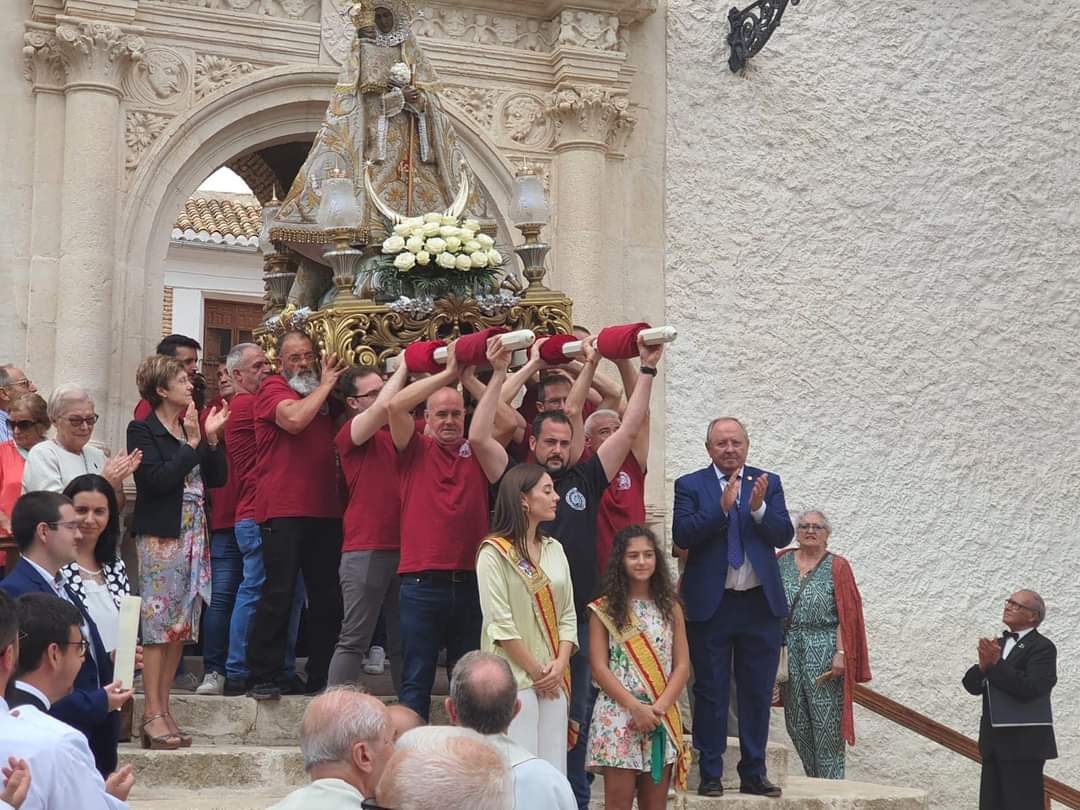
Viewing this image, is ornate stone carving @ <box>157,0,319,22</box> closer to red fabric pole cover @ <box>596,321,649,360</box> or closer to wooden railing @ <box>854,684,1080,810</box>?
red fabric pole cover @ <box>596,321,649,360</box>

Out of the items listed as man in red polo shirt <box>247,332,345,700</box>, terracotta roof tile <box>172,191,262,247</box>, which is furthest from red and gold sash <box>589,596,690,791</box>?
terracotta roof tile <box>172,191,262,247</box>

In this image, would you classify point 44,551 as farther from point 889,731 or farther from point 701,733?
point 889,731

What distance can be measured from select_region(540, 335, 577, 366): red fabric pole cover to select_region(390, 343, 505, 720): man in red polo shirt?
38 centimetres

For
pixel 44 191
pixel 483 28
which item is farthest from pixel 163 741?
pixel 483 28

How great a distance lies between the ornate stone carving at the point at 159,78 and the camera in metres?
10.2

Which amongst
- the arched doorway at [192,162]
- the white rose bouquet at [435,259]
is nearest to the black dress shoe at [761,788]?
the white rose bouquet at [435,259]

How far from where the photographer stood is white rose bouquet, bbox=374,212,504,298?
7312mm

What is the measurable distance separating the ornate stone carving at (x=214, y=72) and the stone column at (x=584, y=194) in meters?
2.05

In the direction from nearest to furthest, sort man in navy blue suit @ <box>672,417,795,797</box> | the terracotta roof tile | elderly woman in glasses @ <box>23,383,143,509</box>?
elderly woman in glasses @ <box>23,383,143,509</box>, man in navy blue suit @ <box>672,417,795,797</box>, the terracotta roof tile

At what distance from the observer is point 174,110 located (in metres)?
10.3

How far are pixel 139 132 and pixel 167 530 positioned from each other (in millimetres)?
4294

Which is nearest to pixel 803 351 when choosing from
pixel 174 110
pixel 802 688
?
pixel 802 688

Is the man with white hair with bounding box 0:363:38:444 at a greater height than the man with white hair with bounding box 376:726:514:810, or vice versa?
the man with white hair with bounding box 0:363:38:444

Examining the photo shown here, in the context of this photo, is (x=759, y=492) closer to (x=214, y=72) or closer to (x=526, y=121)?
(x=526, y=121)
